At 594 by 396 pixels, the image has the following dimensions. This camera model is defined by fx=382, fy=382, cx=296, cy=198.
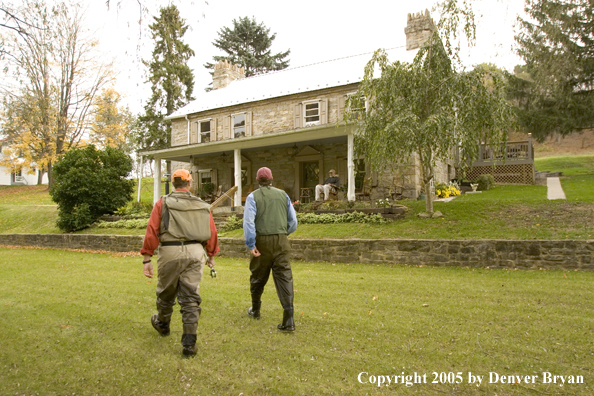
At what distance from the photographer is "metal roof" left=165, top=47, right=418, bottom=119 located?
57.5 feet

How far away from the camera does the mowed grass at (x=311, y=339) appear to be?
294 centimetres

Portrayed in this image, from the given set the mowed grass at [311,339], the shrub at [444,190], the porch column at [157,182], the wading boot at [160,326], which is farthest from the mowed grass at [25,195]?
the wading boot at [160,326]

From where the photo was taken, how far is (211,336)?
3871 mm

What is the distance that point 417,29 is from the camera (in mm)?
17500

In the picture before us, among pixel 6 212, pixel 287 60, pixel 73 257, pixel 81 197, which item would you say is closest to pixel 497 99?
pixel 73 257

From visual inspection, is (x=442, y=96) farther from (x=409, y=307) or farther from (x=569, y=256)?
(x=409, y=307)

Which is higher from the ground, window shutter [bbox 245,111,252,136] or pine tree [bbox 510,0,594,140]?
pine tree [bbox 510,0,594,140]

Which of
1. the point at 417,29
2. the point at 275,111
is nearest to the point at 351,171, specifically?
the point at 275,111

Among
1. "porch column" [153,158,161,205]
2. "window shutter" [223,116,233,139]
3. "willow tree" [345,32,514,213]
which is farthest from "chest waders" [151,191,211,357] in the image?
"window shutter" [223,116,233,139]

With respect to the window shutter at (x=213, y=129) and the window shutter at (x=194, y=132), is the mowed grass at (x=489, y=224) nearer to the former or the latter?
the window shutter at (x=213, y=129)

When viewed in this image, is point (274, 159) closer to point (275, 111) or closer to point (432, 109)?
point (275, 111)

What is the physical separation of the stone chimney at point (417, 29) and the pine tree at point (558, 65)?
527 cm

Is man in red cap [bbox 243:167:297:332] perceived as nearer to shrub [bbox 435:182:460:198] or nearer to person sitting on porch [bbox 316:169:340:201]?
person sitting on porch [bbox 316:169:340:201]

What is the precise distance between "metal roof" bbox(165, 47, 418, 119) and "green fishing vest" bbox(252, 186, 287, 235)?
13.4 metres
